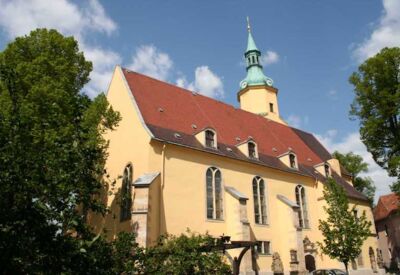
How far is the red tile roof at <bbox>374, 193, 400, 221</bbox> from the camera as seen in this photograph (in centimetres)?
4450

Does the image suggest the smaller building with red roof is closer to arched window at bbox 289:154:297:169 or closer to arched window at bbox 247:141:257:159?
arched window at bbox 289:154:297:169

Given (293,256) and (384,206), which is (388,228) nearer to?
(384,206)

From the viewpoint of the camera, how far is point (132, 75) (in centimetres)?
2367

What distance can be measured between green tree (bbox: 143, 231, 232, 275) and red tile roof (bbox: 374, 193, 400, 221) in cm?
3974

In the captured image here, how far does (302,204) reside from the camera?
1027 inches

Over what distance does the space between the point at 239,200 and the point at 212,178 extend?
1910mm

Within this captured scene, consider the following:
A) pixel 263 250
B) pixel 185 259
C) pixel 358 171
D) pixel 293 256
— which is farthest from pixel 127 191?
pixel 358 171

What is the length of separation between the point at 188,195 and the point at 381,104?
14351 millimetres

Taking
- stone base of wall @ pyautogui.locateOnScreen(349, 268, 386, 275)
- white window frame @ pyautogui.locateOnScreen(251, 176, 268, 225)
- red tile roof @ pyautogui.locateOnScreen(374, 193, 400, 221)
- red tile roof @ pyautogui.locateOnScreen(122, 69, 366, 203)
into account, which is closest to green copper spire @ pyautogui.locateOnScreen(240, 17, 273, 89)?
red tile roof @ pyautogui.locateOnScreen(122, 69, 366, 203)

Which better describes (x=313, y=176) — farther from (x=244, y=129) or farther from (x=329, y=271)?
(x=329, y=271)

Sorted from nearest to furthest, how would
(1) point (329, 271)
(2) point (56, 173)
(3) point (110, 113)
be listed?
(2) point (56, 173) < (3) point (110, 113) < (1) point (329, 271)

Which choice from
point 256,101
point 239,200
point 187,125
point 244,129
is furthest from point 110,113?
point 256,101

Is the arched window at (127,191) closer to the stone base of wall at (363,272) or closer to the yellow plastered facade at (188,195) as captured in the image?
the yellow plastered facade at (188,195)

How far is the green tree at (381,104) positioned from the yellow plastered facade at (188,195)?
6199 millimetres
